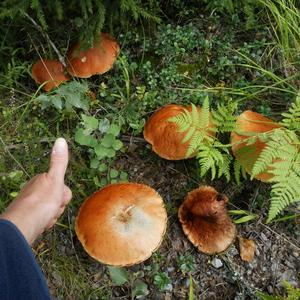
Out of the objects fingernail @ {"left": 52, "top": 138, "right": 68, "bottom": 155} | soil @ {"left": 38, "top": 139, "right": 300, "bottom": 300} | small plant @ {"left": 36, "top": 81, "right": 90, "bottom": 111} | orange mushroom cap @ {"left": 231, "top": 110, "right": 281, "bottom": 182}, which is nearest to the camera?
fingernail @ {"left": 52, "top": 138, "right": 68, "bottom": 155}

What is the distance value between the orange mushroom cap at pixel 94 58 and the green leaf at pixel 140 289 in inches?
75.0

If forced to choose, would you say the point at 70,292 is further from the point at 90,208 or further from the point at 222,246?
the point at 222,246

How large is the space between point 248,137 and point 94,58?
62.2 inches

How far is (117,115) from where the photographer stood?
3.65 metres

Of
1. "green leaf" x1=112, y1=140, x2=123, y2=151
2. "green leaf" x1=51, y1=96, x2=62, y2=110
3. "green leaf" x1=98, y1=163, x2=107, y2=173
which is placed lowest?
"green leaf" x1=98, y1=163, x2=107, y2=173

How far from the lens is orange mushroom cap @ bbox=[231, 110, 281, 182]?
3.04 meters

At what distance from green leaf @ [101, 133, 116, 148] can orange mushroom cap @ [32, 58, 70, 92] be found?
784mm

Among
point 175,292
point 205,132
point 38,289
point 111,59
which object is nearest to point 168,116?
point 205,132

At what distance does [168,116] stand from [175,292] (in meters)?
1.42

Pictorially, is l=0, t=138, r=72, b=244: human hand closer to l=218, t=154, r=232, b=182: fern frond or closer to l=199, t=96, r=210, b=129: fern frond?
l=199, t=96, r=210, b=129: fern frond

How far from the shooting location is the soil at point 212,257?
3.14 m

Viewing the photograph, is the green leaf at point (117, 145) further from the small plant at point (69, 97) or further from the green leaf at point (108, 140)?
the small plant at point (69, 97)

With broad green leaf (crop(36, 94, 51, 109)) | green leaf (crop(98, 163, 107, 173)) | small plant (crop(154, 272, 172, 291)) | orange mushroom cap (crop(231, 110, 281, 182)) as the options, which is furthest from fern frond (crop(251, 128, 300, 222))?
broad green leaf (crop(36, 94, 51, 109))

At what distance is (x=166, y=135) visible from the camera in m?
3.25
